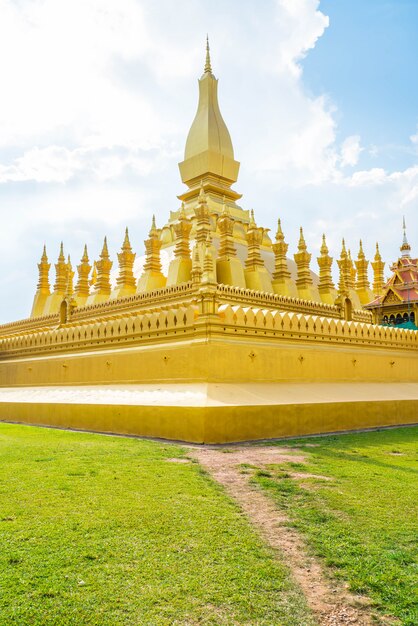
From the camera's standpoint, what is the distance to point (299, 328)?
10.6 meters

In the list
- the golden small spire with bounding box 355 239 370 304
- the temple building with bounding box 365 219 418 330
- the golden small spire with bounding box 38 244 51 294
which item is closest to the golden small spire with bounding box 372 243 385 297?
the golden small spire with bounding box 355 239 370 304

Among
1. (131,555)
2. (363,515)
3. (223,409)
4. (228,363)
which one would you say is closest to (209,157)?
(228,363)

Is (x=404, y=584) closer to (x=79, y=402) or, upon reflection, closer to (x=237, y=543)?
(x=237, y=543)

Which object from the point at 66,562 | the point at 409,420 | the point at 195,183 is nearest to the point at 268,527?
the point at 66,562

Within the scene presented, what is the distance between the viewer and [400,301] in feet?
59.7

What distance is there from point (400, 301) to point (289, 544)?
16.0m

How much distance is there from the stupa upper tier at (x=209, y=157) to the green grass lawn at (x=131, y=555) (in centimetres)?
1847

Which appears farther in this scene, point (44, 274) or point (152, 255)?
point (44, 274)

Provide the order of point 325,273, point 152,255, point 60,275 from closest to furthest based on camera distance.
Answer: point 152,255
point 325,273
point 60,275

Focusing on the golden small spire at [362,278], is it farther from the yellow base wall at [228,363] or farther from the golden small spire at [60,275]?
the golden small spire at [60,275]

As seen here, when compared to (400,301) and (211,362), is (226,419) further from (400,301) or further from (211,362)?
(400,301)

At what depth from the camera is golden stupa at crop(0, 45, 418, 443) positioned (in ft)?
28.0

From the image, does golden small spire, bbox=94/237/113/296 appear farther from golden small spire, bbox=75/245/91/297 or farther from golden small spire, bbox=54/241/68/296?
golden small spire, bbox=54/241/68/296

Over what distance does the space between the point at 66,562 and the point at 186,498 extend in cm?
152
